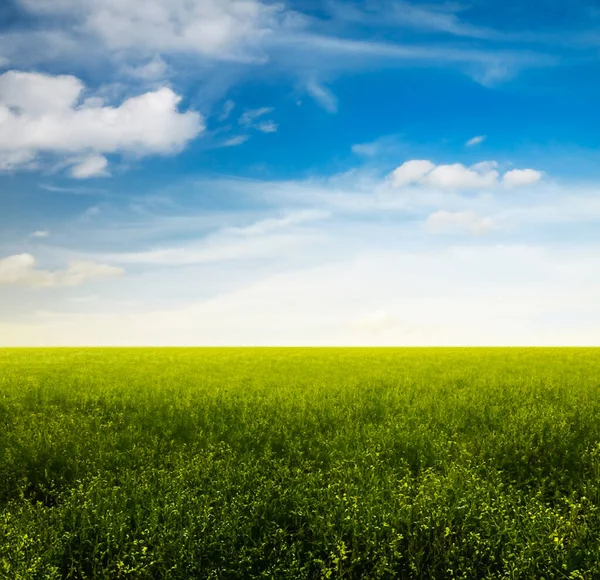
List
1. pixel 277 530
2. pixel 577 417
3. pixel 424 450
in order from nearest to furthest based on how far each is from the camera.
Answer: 1. pixel 277 530
2. pixel 424 450
3. pixel 577 417

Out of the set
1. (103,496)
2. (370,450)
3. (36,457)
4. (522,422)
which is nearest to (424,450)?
(370,450)

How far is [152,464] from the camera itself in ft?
26.4

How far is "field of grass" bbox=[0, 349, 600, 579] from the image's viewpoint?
533 cm

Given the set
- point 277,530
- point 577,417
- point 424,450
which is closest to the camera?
point 277,530

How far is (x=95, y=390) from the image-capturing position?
49.4 feet

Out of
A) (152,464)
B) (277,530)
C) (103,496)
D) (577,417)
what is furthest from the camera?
(577,417)

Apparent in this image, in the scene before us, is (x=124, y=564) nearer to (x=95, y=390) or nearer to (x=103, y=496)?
(x=103, y=496)

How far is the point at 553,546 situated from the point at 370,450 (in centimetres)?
332

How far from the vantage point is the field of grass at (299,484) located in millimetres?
5332

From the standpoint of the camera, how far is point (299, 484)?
675 centimetres

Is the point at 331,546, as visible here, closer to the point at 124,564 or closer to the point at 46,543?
the point at 124,564

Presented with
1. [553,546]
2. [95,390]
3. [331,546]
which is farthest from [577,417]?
[95,390]

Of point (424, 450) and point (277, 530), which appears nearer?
point (277, 530)

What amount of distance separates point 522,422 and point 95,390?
11.6 metres
